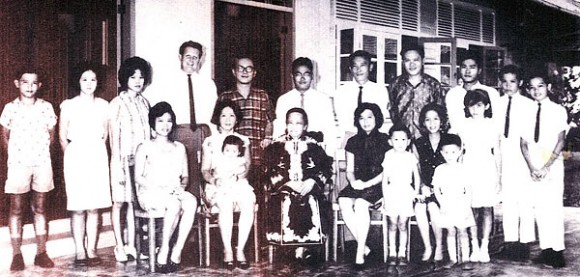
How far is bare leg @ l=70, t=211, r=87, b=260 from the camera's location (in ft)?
12.9

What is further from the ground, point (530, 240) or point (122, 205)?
point (122, 205)

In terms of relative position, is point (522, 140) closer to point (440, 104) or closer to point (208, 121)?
point (440, 104)

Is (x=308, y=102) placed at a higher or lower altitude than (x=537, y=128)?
higher

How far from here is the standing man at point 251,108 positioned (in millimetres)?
4344

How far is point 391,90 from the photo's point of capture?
4.57 m

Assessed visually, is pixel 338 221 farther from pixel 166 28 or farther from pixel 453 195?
pixel 166 28

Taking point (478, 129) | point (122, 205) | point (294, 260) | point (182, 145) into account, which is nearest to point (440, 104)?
point (478, 129)

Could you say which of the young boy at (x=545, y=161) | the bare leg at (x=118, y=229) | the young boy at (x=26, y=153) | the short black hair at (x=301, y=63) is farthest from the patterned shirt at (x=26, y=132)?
the young boy at (x=545, y=161)

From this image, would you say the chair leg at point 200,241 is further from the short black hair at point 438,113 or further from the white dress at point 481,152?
the white dress at point 481,152

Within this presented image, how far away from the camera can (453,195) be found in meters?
4.15

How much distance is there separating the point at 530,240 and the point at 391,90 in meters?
1.47

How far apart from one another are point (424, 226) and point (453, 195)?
33 cm

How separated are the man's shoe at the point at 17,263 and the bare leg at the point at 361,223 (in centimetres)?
215

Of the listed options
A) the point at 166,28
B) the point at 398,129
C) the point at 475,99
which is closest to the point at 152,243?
the point at 166,28
